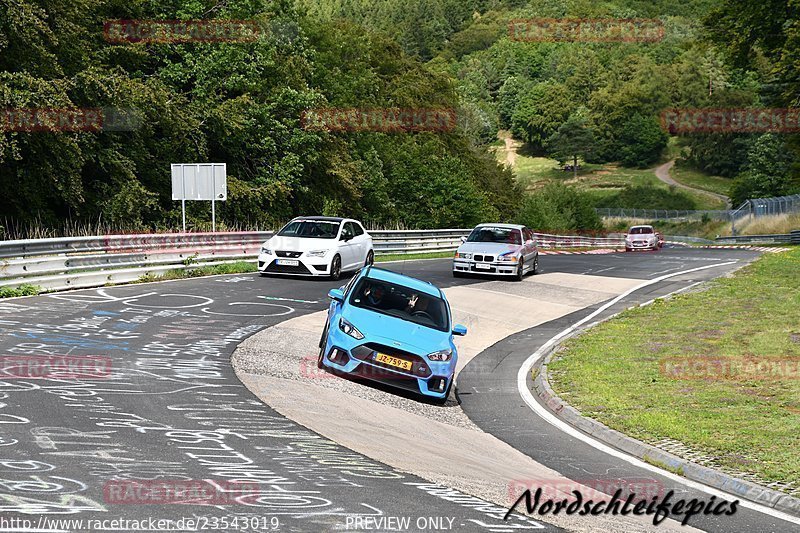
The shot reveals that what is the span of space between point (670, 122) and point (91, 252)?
171 metres

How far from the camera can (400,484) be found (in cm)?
792

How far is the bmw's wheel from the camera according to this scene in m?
26.0

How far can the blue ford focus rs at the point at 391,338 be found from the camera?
1295 cm

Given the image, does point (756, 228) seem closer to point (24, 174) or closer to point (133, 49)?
point (133, 49)

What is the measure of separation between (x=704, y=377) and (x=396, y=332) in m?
4.79

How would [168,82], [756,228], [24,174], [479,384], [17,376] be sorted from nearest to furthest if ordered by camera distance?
[17,376]
[479,384]
[24,174]
[168,82]
[756,228]

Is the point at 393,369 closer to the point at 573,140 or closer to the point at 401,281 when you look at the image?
the point at 401,281

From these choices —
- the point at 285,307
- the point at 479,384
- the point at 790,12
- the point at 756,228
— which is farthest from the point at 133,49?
the point at 756,228

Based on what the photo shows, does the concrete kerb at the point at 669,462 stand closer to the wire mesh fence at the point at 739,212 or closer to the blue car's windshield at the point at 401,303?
the blue car's windshield at the point at 401,303

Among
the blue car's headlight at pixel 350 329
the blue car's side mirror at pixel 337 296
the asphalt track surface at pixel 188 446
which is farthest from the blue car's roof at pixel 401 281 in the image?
the asphalt track surface at pixel 188 446

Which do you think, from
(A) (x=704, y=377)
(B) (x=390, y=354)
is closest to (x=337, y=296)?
(B) (x=390, y=354)

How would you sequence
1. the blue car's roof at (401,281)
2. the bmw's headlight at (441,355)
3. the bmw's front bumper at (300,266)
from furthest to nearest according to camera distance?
the bmw's front bumper at (300,266) < the blue car's roof at (401,281) < the bmw's headlight at (441,355)

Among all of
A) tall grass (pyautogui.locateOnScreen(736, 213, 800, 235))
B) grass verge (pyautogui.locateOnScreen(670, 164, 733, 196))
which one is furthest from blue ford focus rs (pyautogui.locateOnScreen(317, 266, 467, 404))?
grass verge (pyautogui.locateOnScreen(670, 164, 733, 196))

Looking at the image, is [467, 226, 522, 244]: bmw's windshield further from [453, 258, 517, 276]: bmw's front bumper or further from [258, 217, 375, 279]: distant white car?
[258, 217, 375, 279]: distant white car
